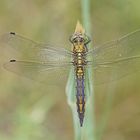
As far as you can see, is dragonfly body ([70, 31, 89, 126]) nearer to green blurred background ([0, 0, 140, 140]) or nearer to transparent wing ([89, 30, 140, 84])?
transparent wing ([89, 30, 140, 84])

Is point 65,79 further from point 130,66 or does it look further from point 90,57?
point 130,66

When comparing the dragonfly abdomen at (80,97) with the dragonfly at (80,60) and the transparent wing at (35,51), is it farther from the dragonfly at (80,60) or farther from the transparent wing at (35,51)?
the transparent wing at (35,51)

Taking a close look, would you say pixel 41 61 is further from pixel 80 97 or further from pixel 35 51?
pixel 80 97

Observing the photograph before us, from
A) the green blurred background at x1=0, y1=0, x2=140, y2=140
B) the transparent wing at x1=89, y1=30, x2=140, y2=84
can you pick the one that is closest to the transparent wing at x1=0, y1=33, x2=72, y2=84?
the transparent wing at x1=89, y1=30, x2=140, y2=84

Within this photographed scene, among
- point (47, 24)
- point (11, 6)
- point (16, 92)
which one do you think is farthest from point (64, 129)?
point (11, 6)

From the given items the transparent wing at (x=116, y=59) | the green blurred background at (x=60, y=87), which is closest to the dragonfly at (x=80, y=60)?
the transparent wing at (x=116, y=59)

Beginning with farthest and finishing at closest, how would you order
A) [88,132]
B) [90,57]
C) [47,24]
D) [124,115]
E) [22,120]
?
[47,24], [124,115], [22,120], [90,57], [88,132]
